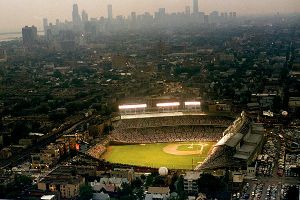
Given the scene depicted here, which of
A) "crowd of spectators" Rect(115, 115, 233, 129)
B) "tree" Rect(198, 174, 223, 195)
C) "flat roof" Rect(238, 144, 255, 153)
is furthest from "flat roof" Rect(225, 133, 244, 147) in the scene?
"crowd of spectators" Rect(115, 115, 233, 129)

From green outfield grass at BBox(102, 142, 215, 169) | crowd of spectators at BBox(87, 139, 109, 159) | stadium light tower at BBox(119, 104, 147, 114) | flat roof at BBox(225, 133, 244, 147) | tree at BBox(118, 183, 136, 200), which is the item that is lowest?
green outfield grass at BBox(102, 142, 215, 169)

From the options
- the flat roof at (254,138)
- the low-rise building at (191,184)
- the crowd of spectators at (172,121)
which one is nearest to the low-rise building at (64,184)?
the low-rise building at (191,184)

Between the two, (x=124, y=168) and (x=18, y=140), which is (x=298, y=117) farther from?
(x=18, y=140)

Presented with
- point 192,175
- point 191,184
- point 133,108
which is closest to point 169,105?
point 133,108

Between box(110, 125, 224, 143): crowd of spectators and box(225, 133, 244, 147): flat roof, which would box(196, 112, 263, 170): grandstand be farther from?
box(110, 125, 224, 143): crowd of spectators

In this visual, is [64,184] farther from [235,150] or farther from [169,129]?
[169,129]

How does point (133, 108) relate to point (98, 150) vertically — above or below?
above

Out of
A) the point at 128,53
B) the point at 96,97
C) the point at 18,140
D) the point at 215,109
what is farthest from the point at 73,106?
the point at 128,53

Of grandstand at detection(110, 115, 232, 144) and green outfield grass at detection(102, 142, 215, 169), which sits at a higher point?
grandstand at detection(110, 115, 232, 144)
